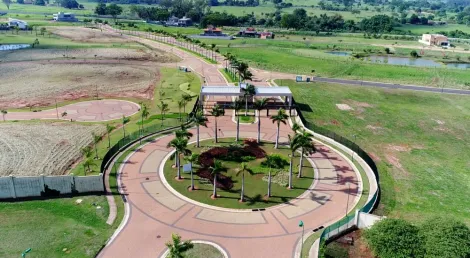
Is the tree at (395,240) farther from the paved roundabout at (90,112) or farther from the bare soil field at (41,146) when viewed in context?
the paved roundabout at (90,112)

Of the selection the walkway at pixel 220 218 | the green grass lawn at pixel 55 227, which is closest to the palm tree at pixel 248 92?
the walkway at pixel 220 218

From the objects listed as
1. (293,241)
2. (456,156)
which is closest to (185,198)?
(293,241)

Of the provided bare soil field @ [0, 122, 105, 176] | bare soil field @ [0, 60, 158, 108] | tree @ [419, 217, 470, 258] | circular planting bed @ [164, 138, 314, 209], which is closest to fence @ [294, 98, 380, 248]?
tree @ [419, 217, 470, 258]

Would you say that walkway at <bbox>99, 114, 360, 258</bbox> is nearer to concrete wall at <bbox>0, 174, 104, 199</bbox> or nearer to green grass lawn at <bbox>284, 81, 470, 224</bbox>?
concrete wall at <bbox>0, 174, 104, 199</bbox>

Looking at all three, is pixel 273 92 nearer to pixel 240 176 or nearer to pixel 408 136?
pixel 408 136

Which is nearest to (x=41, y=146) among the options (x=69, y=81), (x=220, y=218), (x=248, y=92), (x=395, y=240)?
(x=220, y=218)

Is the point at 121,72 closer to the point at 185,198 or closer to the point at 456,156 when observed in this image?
the point at 185,198
